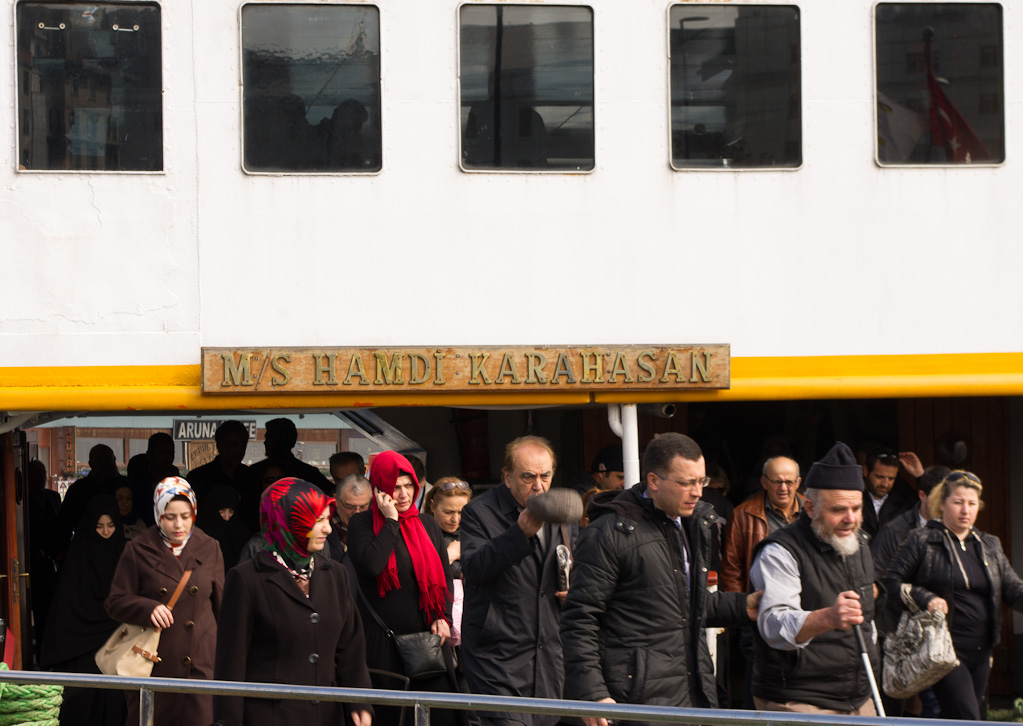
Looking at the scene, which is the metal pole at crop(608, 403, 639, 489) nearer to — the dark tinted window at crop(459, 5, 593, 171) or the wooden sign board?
the wooden sign board

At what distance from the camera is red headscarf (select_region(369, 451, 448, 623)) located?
582cm

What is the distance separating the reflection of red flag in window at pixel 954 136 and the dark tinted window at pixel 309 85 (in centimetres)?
330

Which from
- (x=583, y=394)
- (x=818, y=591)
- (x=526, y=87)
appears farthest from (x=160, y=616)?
(x=526, y=87)

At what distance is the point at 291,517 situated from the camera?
4.63 metres

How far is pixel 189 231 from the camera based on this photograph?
7215 millimetres

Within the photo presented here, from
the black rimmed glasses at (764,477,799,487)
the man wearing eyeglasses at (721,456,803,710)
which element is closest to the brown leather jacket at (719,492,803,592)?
the man wearing eyeglasses at (721,456,803,710)

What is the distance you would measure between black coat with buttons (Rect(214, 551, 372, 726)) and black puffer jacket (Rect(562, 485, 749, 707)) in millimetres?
921

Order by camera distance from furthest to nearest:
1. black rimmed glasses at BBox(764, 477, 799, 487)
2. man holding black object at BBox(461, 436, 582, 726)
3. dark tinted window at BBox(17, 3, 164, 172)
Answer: dark tinted window at BBox(17, 3, 164, 172) < black rimmed glasses at BBox(764, 477, 799, 487) < man holding black object at BBox(461, 436, 582, 726)

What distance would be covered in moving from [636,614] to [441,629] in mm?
1613

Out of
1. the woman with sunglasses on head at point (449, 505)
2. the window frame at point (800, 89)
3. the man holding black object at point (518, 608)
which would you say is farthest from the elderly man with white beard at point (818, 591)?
the window frame at point (800, 89)

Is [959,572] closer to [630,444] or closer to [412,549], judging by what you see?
[630,444]

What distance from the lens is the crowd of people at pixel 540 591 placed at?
4.56 metres

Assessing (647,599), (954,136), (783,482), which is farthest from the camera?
(954,136)

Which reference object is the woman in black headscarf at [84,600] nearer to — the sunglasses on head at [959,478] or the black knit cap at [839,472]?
the black knit cap at [839,472]
